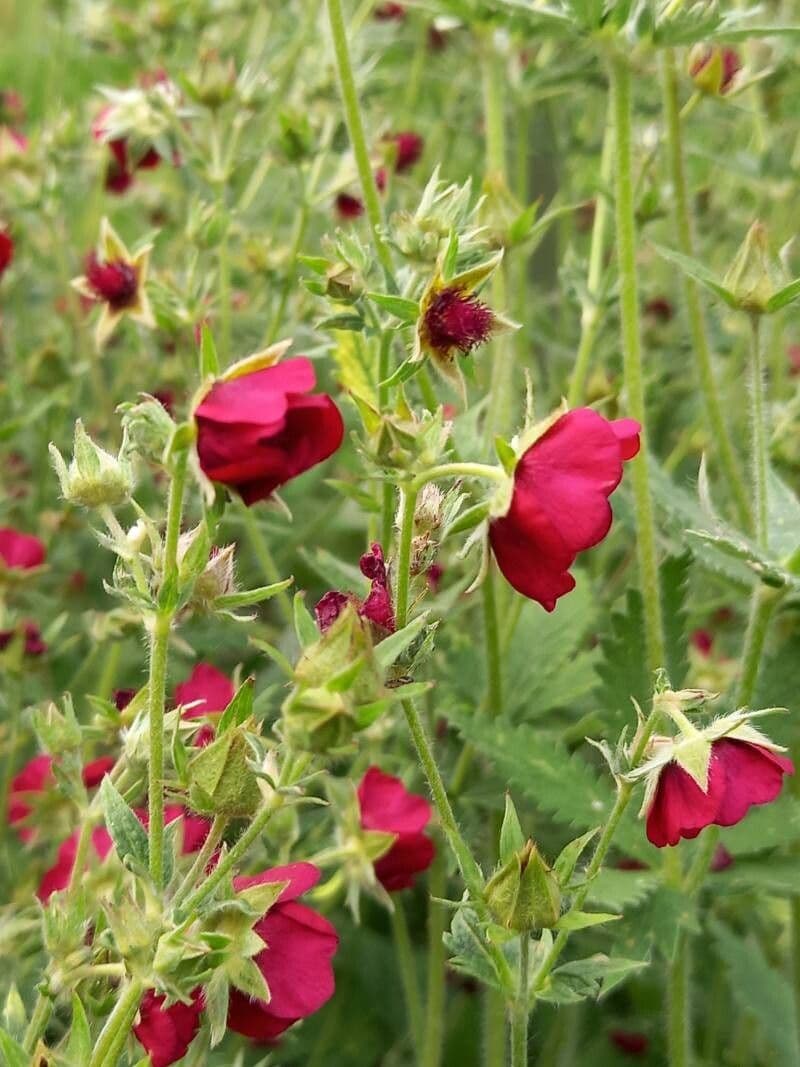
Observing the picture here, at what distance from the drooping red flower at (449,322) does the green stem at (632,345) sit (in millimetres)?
202

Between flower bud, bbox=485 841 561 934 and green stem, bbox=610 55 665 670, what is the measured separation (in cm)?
26

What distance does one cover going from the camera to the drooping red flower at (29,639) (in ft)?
3.07

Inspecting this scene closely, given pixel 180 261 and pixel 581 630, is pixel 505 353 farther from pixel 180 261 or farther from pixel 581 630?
pixel 180 261

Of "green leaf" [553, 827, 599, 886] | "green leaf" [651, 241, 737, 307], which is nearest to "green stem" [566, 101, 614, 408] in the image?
"green leaf" [651, 241, 737, 307]

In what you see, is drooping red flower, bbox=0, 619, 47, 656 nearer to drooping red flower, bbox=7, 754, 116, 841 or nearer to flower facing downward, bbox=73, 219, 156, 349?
drooping red flower, bbox=7, 754, 116, 841

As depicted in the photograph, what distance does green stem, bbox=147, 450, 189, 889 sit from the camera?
502 millimetres

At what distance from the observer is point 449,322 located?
0.59m

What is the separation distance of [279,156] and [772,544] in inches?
22.0

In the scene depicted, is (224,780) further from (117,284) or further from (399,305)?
(117,284)

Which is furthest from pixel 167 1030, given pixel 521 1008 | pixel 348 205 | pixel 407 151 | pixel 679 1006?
pixel 407 151

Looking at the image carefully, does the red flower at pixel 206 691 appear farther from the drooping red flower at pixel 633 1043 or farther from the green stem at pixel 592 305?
the drooping red flower at pixel 633 1043

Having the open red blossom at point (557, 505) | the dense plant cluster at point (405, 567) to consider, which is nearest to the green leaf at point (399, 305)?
the dense plant cluster at point (405, 567)

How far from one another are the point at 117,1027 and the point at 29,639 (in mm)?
496

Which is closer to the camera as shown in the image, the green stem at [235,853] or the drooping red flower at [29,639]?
the green stem at [235,853]
